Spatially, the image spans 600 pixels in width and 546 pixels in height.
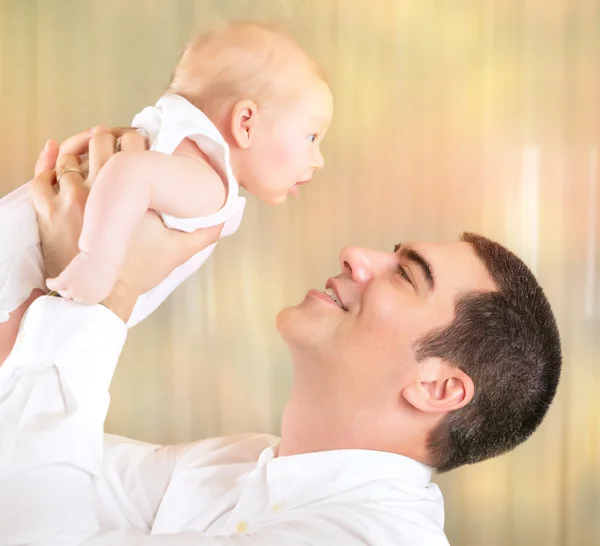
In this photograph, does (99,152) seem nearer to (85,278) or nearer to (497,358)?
(85,278)

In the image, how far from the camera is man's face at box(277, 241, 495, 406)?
155 cm

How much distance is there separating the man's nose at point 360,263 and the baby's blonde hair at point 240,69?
369 mm

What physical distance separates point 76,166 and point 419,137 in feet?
4.05

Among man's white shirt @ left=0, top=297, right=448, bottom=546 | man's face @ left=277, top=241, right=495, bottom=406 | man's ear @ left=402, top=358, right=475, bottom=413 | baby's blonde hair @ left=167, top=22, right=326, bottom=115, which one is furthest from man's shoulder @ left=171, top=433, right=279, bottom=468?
baby's blonde hair @ left=167, top=22, right=326, bottom=115

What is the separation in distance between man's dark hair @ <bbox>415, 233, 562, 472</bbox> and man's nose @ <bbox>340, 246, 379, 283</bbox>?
0.59 feet

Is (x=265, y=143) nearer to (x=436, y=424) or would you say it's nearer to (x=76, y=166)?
(x=76, y=166)

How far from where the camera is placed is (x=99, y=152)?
131cm

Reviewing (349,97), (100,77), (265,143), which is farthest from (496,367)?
(100,77)

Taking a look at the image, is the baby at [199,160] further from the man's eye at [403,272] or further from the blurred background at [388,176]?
the blurred background at [388,176]

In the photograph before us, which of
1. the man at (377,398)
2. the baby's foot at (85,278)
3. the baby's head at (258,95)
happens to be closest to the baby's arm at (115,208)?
the baby's foot at (85,278)

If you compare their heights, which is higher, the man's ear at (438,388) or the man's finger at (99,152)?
the man's finger at (99,152)

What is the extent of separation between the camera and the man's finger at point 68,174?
1.31 meters

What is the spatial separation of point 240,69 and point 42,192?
43 centimetres

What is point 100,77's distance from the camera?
8.17 feet
